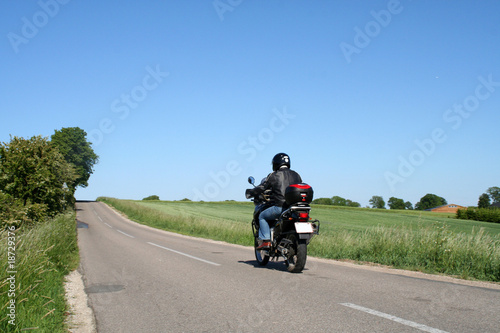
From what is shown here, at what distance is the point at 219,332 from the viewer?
3.78 m

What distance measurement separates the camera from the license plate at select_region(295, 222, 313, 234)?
6673mm

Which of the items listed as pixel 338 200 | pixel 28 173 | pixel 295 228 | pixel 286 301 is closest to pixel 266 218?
pixel 295 228

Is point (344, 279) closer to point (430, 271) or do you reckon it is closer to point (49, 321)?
point (430, 271)

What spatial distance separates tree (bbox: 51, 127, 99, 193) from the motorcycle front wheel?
199ft

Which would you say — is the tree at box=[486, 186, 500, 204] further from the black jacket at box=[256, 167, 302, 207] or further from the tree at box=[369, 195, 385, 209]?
the black jacket at box=[256, 167, 302, 207]

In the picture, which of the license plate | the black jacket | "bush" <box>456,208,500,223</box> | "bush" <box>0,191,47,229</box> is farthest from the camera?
"bush" <box>456,208,500,223</box>

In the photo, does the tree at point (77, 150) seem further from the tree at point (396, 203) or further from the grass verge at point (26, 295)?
the tree at point (396, 203)

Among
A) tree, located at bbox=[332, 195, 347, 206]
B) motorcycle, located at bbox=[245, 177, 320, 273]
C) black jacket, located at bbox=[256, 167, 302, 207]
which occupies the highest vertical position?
tree, located at bbox=[332, 195, 347, 206]

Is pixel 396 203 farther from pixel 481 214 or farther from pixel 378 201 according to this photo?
pixel 481 214

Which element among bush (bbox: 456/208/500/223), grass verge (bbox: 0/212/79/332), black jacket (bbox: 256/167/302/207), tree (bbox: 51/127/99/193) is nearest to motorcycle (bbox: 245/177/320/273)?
black jacket (bbox: 256/167/302/207)

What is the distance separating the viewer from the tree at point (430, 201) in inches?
4983

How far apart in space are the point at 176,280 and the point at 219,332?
3302 millimetres

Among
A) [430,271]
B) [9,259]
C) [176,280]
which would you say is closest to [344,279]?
[430,271]

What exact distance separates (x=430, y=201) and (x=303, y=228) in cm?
13624
